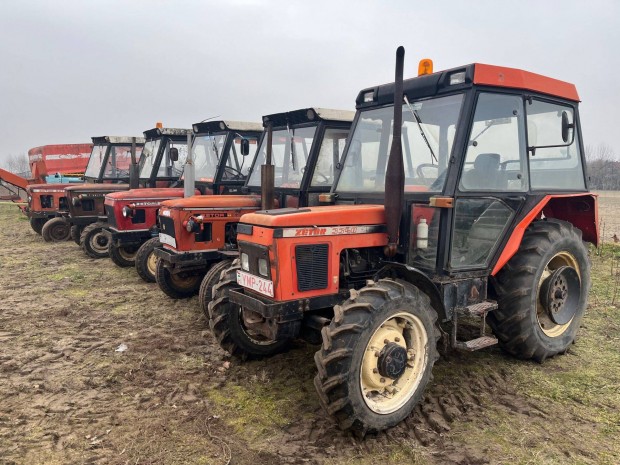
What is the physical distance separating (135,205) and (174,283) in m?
2.23

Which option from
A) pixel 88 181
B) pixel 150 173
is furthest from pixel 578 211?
pixel 88 181

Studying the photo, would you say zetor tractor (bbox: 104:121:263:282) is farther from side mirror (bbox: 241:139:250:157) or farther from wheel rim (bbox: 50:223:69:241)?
wheel rim (bbox: 50:223:69:241)

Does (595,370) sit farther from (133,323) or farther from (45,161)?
(45,161)

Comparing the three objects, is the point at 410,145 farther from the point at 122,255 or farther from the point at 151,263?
the point at 122,255

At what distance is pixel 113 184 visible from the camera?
11070mm

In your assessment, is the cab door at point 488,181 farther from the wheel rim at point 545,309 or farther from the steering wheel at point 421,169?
the wheel rim at point 545,309

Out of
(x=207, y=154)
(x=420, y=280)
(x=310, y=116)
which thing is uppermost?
(x=310, y=116)

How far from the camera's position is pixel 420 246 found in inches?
142

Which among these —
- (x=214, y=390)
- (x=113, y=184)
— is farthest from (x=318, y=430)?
(x=113, y=184)

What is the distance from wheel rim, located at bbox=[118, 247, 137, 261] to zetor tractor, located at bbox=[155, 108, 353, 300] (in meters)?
2.26

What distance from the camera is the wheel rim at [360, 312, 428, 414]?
3.10 meters

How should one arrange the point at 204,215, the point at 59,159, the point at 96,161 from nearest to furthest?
the point at 204,215
the point at 96,161
the point at 59,159

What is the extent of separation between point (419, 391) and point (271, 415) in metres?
1.04

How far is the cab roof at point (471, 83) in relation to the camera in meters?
3.57
